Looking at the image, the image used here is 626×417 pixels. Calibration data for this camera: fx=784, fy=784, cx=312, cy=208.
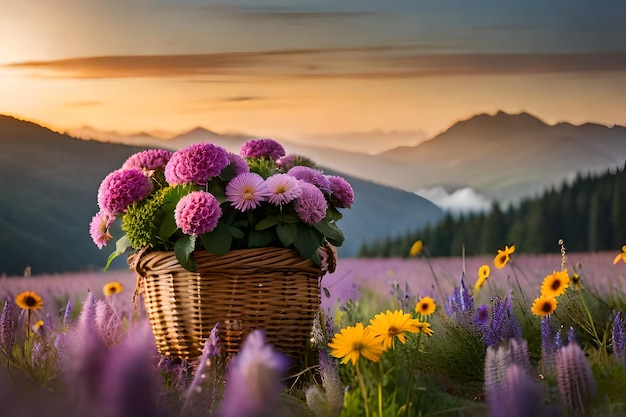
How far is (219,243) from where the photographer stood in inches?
118

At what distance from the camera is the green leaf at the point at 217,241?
2980 mm

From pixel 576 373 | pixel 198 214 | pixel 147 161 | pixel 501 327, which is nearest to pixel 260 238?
pixel 198 214

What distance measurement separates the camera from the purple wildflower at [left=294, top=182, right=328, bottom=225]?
3123 mm

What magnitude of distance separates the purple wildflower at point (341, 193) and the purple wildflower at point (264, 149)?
0.28m

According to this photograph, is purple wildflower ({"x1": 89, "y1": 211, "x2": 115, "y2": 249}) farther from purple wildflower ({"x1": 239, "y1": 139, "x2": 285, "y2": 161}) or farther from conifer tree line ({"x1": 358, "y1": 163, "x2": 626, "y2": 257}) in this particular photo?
conifer tree line ({"x1": 358, "y1": 163, "x2": 626, "y2": 257})

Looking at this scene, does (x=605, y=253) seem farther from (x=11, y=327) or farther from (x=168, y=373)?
(x=11, y=327)

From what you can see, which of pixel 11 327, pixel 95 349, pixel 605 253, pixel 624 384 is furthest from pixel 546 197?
pixel 95 349

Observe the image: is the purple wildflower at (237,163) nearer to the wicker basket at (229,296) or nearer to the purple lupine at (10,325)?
the wicker basket at (229,296)

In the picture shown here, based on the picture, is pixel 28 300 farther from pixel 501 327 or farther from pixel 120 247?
pixel 501 327

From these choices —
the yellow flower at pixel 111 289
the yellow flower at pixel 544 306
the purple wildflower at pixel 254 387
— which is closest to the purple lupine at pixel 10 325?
the purple wildflower at pixel 254 387

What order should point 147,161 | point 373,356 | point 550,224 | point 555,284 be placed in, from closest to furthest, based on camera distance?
point 373,356 < point 555,284 < point 147,161 < point 550,224

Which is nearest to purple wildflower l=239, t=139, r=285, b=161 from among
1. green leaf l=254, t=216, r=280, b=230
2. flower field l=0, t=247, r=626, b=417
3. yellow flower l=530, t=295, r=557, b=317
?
green leaf l=254, t=216, r=280, b=230

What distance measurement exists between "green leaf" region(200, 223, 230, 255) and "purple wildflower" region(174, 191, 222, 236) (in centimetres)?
3

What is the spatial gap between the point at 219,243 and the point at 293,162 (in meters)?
0.81
